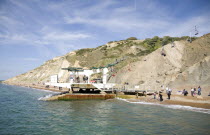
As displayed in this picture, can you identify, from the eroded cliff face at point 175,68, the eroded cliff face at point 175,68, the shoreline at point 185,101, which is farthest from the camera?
the eroded cliff face at point 175,68

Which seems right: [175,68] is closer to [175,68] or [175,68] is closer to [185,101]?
[175,68]

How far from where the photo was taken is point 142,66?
5775 cm

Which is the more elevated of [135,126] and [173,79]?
[173,79]

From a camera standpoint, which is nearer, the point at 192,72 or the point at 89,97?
the point at 89,97

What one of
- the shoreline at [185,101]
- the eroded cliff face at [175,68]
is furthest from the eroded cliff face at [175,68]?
the shoreline at [185,101]

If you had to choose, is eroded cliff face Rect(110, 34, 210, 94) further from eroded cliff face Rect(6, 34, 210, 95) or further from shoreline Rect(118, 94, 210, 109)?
shoreline Rect(118, 94, 210, 109)

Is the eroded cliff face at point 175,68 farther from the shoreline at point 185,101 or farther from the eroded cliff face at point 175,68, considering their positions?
the shoreline at point 185,101

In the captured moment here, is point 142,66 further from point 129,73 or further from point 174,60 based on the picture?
point 174,60

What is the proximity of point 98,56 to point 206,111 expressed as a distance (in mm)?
78014

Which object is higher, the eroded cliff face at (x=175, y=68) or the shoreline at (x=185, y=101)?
the eroded cliff face at (x=175, y=68)

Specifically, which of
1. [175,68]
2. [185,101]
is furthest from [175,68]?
[185,101]

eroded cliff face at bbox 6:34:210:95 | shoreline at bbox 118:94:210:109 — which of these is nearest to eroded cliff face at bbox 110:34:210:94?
eroded cliff face at bbox 6:34:210:95

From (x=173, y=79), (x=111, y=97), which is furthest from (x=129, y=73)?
(x=111, y=97)

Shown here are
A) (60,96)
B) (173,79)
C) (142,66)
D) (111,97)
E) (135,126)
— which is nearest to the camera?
(135,126)
